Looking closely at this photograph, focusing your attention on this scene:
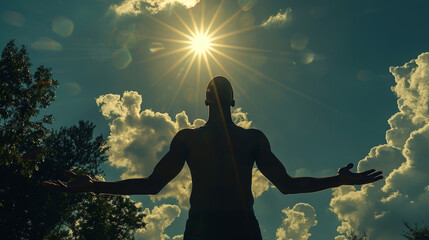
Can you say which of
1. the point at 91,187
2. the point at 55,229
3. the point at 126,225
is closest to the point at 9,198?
the point at 55,229

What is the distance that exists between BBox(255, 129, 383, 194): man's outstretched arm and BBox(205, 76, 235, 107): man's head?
78 cm

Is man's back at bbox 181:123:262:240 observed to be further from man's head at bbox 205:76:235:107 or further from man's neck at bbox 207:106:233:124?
man's head at bbox 205:76:235:107

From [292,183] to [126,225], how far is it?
36.6 m

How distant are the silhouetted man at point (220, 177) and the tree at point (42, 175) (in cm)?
1779

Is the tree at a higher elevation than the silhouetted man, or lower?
higher

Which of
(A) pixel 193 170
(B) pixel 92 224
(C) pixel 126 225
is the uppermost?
(C) pixel 126 225

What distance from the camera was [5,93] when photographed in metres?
18.3

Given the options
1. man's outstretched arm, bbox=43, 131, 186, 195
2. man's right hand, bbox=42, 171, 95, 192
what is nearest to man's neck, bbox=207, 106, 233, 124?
man's outstretched arm, bbox=43, 131, 186, 195

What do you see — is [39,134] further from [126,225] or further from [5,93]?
[126,225]

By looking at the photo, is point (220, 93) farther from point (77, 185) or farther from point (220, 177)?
point (77, 185)

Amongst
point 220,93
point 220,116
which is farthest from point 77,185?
point 220,93

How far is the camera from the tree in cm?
2236

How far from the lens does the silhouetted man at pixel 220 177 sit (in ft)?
9.71

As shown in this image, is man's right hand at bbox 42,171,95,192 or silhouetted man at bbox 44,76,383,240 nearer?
silhouetted man at bbox 44,76,383,240
